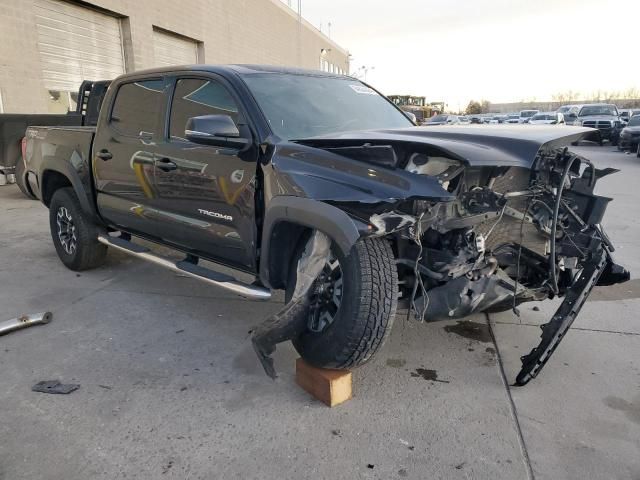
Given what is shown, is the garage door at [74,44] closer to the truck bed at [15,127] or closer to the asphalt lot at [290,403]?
the truck bed at [15,127]

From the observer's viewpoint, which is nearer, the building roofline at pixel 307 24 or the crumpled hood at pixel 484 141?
the crumpled hood at pixel 484 141

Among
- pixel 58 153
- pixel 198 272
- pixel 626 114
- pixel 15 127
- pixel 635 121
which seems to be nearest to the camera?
pixel 198 272

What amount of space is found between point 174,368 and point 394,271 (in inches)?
65.3

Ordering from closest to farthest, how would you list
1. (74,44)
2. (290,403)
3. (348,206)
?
(348,206) → (290,403) → (74,44)

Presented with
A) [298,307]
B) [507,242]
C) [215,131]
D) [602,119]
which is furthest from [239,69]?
[602,119]

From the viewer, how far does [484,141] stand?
273cm

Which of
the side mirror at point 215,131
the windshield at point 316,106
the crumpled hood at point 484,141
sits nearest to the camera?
the crumpled hood at point 484,141

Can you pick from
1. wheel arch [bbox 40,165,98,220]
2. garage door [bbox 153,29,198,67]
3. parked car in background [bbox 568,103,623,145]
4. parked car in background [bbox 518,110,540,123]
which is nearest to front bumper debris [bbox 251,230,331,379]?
wheel arch [bbox 40,165,98,220]

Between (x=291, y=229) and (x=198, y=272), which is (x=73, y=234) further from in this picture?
(x=291, y=229)

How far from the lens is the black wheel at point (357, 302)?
2688 millimetres

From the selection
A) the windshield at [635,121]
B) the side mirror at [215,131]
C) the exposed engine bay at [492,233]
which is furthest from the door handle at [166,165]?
the windshield at [635,121]

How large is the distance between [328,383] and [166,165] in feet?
6.70

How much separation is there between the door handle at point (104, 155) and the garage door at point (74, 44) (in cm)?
982

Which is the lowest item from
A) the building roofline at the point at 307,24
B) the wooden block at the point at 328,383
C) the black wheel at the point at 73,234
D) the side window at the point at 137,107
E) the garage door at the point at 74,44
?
the wooden block at the point at 328,383
